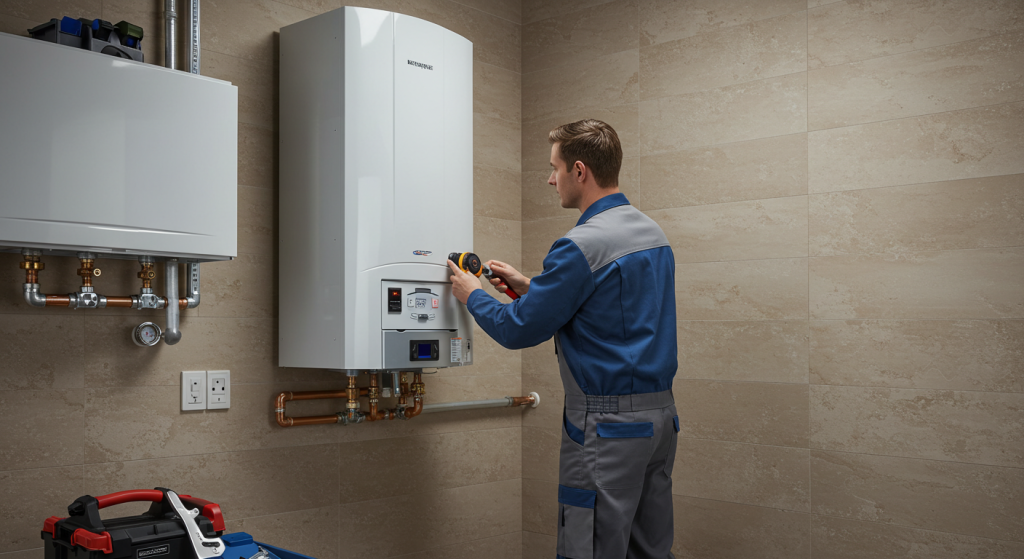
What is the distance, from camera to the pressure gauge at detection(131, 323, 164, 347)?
6.82ft

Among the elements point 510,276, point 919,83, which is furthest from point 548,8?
point 919,83

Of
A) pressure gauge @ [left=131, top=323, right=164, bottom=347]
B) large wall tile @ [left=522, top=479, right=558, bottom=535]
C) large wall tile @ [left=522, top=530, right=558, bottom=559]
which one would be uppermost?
pressure gauge @ [left=131, top=323, right=164, bottom=347]

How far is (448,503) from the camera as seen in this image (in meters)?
2.88

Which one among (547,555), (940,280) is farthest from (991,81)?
(547,555)

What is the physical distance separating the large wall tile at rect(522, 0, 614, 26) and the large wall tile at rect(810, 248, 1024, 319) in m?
1.36

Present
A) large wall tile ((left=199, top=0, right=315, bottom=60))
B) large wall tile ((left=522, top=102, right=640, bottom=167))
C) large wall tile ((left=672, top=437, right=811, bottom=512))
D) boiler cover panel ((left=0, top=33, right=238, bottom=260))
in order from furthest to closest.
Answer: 1. large wall tile ((left=522, top=102, right=640, bottom=167))
2. large wall tile ((left=672, top=437, right=811, bottom=512))
3. large wall tile ((left=199, top=0, right=315, bottom=60))
4. boiler cover panel ((left=0, top=33, right=238, bottom=260))

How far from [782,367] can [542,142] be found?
1.29 meters

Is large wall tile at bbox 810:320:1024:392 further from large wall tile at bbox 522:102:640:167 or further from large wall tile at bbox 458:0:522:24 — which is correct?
large wall tile at bbox 458:0:522:24

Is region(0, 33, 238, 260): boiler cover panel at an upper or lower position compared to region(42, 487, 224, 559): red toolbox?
upper

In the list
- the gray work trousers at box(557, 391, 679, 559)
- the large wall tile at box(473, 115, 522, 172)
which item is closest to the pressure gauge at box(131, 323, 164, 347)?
the gray work trousers at box(557, 391, 679, 559)

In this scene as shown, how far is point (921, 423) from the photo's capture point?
228 centimetres

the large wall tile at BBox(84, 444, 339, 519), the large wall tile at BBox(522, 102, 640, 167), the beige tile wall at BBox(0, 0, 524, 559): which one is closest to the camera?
the beige tile wall at BBox(0, 0, 524, 559)

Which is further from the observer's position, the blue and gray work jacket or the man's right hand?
the man's right hand

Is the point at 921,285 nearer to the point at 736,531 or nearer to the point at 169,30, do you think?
the point at 736,531
